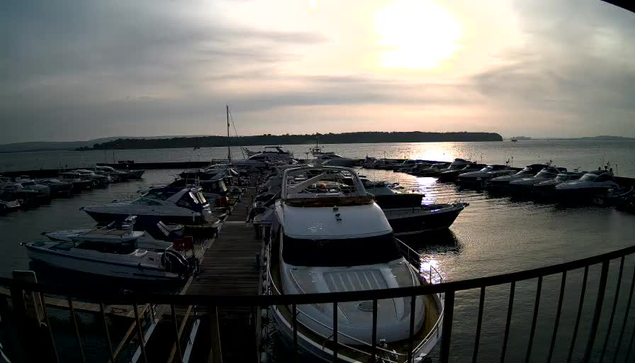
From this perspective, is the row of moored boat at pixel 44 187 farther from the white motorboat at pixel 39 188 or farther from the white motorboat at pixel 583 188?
the white motorboat at pixel 583 188

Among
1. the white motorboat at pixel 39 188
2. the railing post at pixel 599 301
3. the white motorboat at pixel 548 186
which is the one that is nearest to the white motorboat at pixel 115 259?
the railing post at pixel 599 301

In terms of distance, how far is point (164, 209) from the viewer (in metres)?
22.4

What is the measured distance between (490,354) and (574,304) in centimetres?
520

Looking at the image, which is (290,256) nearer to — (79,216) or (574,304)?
(574,304)

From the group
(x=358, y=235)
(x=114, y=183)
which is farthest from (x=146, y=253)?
(x=114, y=183)

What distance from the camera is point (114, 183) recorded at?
54.5 metres

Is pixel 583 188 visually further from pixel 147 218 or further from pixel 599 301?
pixel 599 301

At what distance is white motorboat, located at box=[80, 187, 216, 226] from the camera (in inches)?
873

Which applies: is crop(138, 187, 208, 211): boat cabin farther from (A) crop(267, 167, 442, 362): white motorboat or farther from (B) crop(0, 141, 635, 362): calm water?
(A) crop(267, 167, 442, 362): white motorboat

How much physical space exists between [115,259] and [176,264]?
8.19ft

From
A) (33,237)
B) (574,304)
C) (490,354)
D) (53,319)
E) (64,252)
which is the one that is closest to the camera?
(490,354)

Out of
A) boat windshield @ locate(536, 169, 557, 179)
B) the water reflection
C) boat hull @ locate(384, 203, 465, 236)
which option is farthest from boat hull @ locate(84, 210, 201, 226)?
boat windshield @ locate(536, 169, 557, 179)

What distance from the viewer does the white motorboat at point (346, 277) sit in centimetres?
640

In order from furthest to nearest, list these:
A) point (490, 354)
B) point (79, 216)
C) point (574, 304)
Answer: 1. point (79, 216)
2. point (574, 304)
3. point (490, 354)
